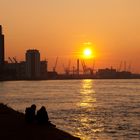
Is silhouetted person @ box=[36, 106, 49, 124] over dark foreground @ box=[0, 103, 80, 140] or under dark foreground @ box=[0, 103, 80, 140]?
over

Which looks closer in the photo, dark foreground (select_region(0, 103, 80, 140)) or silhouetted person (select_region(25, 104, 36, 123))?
dark foreground (select_region(0, 103, 80, 140))

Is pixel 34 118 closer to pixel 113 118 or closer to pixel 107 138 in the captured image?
pixel 107 138

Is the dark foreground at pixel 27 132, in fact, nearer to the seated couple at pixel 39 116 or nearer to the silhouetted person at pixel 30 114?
the silhouetted person at pixel 30 114

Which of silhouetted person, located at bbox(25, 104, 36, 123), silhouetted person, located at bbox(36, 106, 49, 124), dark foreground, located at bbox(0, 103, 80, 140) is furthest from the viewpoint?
silhouetted person, located at bbox(25, 104, 36, 123)

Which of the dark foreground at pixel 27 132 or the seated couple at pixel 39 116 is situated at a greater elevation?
the seated couple at pixel 39 116

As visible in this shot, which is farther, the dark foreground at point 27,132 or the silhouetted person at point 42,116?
the silhouetted person at point 42,116

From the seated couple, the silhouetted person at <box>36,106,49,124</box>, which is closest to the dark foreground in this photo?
the seated couple

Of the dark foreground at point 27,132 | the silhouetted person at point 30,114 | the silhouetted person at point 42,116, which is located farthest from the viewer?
the silhouetted person at point 30,114

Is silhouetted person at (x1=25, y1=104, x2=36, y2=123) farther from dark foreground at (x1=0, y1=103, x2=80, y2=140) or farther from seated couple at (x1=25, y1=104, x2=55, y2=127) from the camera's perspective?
dark foreground at (x1=0, y1=103, x2=80, y2=140)

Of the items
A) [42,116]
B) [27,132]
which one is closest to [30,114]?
[42,116]

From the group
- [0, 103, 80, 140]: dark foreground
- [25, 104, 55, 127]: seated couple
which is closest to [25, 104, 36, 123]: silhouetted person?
[25, 104, 55, 127]: seated couple

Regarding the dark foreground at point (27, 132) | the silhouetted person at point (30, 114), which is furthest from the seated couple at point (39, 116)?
the dark foreground at point (27, 132)

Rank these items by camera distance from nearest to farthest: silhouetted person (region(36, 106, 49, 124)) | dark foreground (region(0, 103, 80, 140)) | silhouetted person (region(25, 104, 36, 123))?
dark foreground (region(0, 103, 80, 140)) < silhouetted person (region(36, 106, 49, 124)) < silhouetted person (region(25, 104, 36, 123))

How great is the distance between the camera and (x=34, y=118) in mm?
29109
